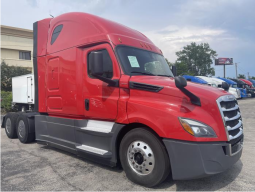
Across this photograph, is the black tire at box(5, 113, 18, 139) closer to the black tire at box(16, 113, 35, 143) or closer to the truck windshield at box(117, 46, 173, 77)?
the black tire at box(16, 113, 35, 143)

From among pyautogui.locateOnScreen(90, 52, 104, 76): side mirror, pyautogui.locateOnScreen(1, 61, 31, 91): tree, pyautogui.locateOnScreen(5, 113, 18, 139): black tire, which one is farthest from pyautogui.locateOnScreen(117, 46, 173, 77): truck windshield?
pyautogui.locateOnScreen(1, 61, 31, 91): tree

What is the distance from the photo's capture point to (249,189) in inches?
137

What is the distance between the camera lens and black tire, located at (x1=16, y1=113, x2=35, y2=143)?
264 inches

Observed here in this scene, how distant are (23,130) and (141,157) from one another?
4785 mm

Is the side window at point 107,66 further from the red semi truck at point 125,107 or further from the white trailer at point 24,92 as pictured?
the white trailer at point 24,92

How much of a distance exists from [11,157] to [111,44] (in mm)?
3832

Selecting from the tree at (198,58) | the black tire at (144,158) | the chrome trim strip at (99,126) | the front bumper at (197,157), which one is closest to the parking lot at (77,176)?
the black tire at (144,158)

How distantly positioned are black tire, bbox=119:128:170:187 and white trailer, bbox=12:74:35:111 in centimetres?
935

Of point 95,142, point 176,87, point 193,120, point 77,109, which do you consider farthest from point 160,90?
point 77,109

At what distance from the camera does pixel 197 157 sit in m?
3.12

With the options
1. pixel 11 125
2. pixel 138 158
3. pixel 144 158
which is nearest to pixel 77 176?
pixel 138 158

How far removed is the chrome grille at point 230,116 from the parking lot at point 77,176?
0.85 m

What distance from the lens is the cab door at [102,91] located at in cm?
408

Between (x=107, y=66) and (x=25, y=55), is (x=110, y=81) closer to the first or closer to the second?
(x=107, y=66)
